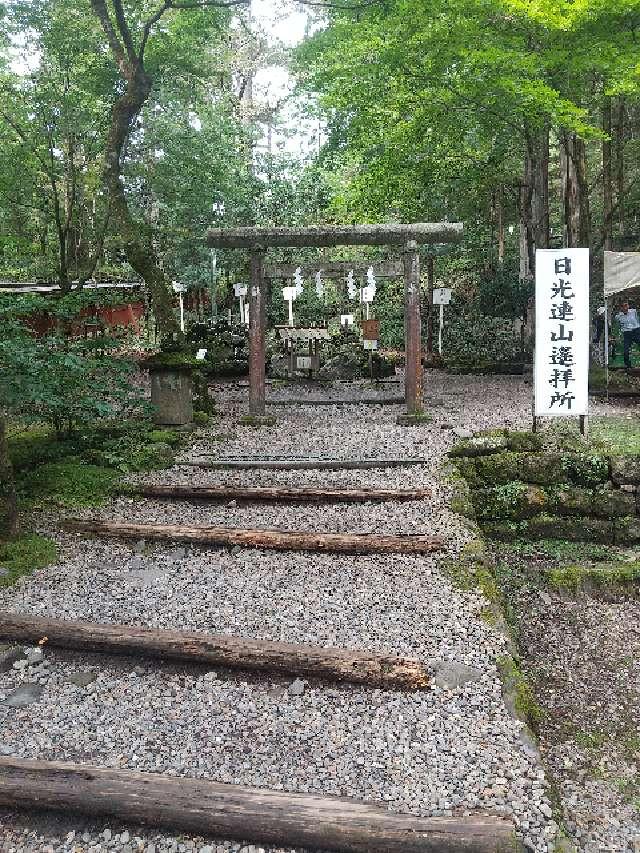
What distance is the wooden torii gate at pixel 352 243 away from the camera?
9523 millimetres

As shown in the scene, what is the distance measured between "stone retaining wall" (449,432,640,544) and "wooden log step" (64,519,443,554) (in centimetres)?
231

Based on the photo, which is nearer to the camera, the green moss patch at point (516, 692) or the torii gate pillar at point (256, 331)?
the green moss patch at point (516, 692)

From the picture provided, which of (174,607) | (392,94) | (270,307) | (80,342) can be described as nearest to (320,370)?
(270,307)

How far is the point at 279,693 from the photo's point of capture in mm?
3713

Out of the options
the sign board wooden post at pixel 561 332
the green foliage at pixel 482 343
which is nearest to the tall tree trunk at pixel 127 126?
the sign board wooden post at pixel 561 332

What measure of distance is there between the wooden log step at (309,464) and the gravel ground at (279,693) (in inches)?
51.6

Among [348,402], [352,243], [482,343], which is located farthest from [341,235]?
[482,343]

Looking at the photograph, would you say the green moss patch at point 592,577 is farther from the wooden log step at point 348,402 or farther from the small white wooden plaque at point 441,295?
the small white wooden plaque at point 441,295

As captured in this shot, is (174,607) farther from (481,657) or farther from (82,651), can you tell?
(481,657)

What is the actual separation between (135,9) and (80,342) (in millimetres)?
8088

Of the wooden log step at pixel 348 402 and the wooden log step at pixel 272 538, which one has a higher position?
the wooden log step at pixel 348 402

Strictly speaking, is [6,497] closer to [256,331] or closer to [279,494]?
[279,494]

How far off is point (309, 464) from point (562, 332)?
11.0ft

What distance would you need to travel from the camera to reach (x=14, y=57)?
1244 centimetres
